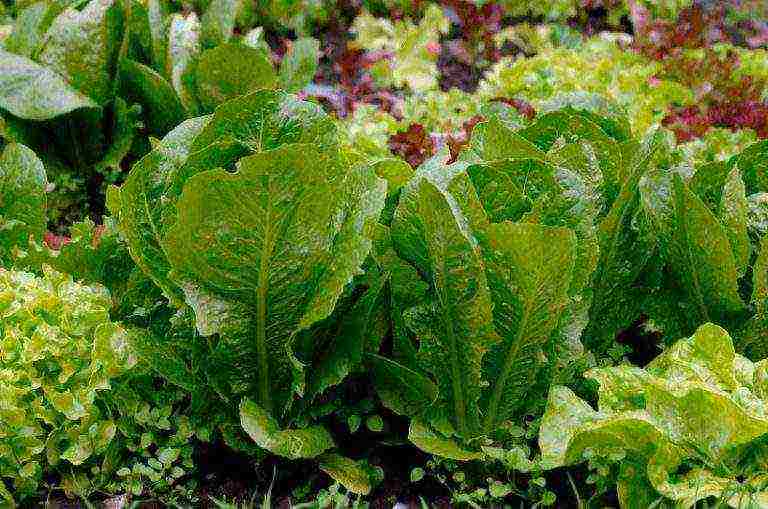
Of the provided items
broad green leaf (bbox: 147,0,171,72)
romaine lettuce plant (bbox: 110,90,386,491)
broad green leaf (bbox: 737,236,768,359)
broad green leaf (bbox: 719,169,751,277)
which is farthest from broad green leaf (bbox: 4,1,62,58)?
broad green leaf (bbox: 737,236,768,359)

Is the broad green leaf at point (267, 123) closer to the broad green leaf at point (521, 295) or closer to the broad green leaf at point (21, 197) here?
the broad green leaf at point (521, 295)

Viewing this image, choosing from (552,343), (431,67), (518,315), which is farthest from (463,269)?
(431,67)

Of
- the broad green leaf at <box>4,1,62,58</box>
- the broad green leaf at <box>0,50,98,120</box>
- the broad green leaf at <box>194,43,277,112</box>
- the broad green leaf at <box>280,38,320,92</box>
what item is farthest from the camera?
the broad green leaf at <box>280,38,320,92</box>

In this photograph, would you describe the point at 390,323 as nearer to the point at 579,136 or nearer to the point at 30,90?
the point at 579,136

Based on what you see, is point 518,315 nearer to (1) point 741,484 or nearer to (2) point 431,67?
(1) point 741,484

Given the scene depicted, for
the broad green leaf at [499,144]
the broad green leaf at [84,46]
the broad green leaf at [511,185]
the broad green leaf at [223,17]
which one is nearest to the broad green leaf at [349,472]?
the broad green leaf at [511,185]

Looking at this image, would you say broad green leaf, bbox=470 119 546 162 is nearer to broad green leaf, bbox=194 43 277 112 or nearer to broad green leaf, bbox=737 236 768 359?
broad green leaf, bbox=737 236 768 359
